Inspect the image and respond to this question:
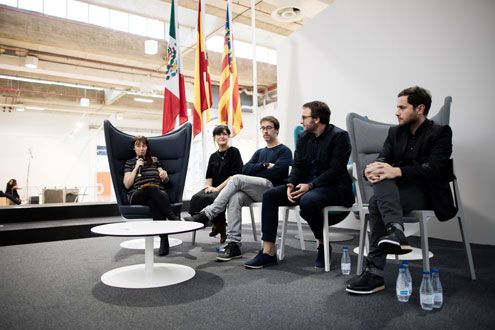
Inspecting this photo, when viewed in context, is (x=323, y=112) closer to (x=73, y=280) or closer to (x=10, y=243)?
(x=73, y=280)

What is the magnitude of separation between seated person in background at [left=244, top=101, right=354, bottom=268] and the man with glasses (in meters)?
0.32

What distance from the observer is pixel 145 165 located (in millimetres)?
2996

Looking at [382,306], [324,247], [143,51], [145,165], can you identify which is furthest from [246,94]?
[382,306]

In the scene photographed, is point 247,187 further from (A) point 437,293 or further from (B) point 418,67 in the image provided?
(B) point 418,67

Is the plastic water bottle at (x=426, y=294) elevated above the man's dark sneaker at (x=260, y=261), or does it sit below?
above

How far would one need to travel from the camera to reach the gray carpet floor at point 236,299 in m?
1.43

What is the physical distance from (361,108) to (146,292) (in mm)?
3224

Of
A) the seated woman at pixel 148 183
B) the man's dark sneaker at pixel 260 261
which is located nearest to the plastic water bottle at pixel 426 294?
the man's dark sneaker at pixel 260 261

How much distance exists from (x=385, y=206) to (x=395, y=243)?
0.66 ft

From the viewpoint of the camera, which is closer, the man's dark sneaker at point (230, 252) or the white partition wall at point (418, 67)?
the man's dark sneaker at point (230, 252)

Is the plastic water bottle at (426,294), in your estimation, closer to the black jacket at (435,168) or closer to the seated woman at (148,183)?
the black jacket at (435,168)

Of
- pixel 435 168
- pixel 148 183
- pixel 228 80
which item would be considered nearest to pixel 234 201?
pixel 148 183

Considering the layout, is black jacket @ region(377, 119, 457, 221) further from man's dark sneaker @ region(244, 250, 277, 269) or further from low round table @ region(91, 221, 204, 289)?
low round table @ region(91, 221, 204, 289)

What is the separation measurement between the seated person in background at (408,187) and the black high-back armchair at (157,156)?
1.69 meters
